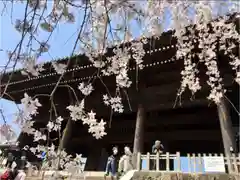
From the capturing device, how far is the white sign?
5.96m

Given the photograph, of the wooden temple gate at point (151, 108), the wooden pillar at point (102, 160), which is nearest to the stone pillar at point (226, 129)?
the wooden temple gate at point (151, 108)

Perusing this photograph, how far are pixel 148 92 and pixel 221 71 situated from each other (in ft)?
7.83

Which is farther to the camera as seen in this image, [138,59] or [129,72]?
[129,72]

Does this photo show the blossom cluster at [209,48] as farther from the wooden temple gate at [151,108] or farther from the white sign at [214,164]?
the white sign at [214,164]

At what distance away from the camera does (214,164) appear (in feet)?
19.7

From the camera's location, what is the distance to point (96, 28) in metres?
2.14

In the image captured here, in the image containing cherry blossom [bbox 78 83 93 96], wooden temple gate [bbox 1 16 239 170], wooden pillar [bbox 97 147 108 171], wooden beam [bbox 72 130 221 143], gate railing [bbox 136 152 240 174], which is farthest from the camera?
wooden pillar [bbox 97 147 108 171]

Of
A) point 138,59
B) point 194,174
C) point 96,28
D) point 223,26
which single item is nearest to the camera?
point 96,28

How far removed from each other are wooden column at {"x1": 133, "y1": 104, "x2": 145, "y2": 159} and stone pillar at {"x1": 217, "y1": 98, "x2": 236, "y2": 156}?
92.2 inches

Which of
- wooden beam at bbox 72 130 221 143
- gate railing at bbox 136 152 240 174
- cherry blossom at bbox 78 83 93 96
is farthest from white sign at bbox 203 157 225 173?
cherry blossom at bbox 78 83 93 96

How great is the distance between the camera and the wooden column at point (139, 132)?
24.7ft

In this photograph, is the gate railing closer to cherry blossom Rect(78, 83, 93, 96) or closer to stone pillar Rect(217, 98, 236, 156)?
stone pillar Rect(217, 98, 236, 156)

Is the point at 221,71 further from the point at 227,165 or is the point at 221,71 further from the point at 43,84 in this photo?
the point at 43,84

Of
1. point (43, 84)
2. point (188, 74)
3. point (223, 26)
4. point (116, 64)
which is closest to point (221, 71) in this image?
point (188, 74)
